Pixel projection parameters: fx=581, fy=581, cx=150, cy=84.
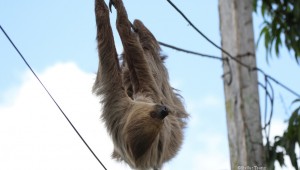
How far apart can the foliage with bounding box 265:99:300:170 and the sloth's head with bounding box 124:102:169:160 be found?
121cm

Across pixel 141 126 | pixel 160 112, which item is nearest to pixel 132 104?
pixel 141 126

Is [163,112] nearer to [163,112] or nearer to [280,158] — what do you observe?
[163,112]

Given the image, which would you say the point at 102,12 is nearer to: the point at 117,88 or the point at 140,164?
the point at 117,88

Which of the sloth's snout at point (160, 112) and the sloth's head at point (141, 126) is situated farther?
the sloth's head at point (141, 126)

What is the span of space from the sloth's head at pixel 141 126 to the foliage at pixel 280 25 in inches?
64.3

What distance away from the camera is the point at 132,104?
243 inches

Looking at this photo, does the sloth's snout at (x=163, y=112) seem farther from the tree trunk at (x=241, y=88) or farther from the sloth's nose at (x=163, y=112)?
Answer: the tree trunk at (x=241, y=88)

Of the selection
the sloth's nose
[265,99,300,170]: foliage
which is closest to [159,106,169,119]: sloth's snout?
the sloth's nose

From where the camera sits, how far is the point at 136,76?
652 centimetres

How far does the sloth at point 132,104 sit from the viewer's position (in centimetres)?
593

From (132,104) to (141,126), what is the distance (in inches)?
13.9

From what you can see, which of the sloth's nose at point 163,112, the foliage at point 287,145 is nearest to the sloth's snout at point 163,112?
the sloth's nose at point 163,112

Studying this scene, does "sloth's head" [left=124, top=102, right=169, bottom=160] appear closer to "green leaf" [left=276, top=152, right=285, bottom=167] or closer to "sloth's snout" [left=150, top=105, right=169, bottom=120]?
"sloth's snout" [left=150, top=105, right=169, bottom=120]

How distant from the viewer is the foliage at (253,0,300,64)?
6.46 metres
